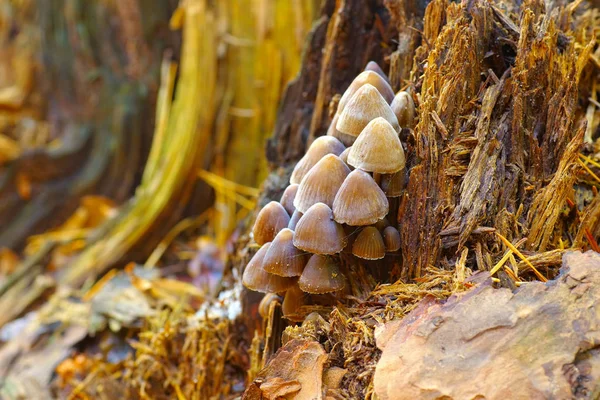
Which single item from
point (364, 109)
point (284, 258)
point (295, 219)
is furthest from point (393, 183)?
point (284, 258)

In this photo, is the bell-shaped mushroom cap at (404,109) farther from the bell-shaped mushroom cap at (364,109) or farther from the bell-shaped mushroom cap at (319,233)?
the bell-shaped mushroom cap at (319,233)

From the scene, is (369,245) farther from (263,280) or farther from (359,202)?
(263,280)

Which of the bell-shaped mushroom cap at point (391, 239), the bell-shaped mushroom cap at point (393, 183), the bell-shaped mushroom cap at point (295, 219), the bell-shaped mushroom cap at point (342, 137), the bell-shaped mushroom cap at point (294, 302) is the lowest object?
the bell-shaped mushroom cap at point (294, 302)

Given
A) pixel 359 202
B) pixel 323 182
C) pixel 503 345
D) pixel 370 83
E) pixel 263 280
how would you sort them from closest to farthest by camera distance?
pixel 503 345
pixel 359 202
pixel 323 182
pixel 263 280
pixel 370 83

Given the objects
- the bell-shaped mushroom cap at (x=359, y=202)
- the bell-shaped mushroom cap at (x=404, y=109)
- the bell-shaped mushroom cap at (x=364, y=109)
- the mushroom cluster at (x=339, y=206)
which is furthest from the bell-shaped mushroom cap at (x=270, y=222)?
the bell-shaped mushroom cap at (x=404, y=109)

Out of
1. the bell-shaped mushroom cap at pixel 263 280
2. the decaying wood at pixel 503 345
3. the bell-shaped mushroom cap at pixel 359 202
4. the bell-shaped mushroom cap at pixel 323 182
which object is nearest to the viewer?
the decaying wood at pixel 503 345

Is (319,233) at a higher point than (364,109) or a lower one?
lower

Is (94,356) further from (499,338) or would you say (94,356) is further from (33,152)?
(33,152)
